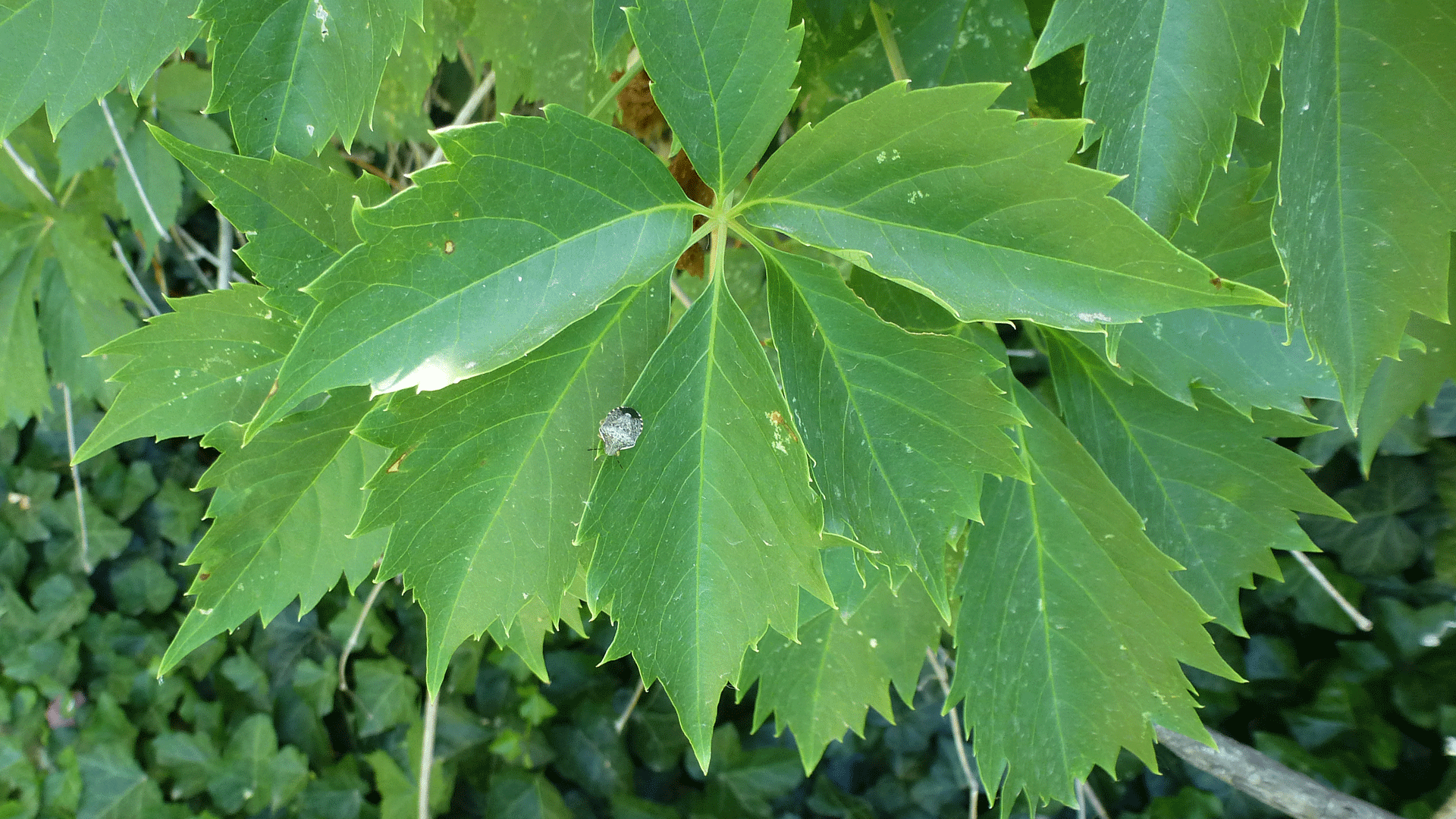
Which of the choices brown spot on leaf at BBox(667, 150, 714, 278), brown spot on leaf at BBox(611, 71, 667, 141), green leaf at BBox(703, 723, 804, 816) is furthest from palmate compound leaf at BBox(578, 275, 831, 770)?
green leaf at BBox(703, 723, 804, 816)

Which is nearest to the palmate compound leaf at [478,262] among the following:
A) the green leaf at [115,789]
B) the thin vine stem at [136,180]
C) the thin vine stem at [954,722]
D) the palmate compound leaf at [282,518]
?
the palmate compound leaf at [282,518]

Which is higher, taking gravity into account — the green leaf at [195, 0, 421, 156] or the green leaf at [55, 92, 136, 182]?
the green leaf at [195, 0, 421, 156]

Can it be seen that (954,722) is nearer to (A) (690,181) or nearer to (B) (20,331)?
(A) (690,181)

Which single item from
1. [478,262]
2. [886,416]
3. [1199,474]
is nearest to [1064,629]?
[1199,474]

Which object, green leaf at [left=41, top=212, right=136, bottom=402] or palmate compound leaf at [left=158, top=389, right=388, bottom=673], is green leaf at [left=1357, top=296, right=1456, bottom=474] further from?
green leaf at [left=41, top=212, right=136, bottom=402]

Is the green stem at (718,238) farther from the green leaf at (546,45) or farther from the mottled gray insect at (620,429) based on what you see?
the green leaf at (546,45)

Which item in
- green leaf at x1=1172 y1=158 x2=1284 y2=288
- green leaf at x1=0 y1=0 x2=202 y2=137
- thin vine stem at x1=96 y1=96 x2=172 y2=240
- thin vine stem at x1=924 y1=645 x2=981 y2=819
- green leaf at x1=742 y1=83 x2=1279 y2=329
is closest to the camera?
green leaf at x1=742 y1=83 x2=1279 y2=329
